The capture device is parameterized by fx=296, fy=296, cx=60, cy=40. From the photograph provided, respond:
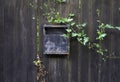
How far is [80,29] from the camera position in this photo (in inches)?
156

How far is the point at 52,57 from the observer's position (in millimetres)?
3980

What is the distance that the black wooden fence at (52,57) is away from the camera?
3.98 meters

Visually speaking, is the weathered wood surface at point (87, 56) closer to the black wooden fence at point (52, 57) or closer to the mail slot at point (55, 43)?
the black wooden fence at point (52, 57)

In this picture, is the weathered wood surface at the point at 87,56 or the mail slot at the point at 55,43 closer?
the mail slot at the point at 55,43

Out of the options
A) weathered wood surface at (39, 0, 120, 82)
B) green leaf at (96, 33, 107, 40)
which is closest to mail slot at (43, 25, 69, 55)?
weathered wood surface at (39, 0, 120, 82)

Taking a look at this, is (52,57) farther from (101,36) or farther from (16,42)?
(101,36)

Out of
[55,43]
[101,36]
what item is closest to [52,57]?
[55,43]

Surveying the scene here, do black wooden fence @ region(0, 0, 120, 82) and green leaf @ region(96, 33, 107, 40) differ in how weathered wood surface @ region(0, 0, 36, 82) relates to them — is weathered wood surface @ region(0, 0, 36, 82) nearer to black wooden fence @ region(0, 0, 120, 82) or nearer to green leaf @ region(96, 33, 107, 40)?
black wooden fence @ region(0, 0, 120, 82)

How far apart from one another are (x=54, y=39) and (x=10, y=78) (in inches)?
31.8

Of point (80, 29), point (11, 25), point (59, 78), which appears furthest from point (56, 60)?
point (11, 25)

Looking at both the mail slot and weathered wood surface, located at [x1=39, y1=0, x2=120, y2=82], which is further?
weathered wood surface, located at [x1=39, y1=0, x2=120, y2=82]

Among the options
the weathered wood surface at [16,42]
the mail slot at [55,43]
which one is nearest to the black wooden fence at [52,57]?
the weathered wood surface at [16,42]

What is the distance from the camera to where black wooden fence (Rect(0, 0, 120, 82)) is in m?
3.98

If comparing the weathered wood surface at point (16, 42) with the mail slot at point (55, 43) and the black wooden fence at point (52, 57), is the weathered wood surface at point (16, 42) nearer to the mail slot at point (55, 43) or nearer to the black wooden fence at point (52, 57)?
the black wooden fence at point (52, 57)
